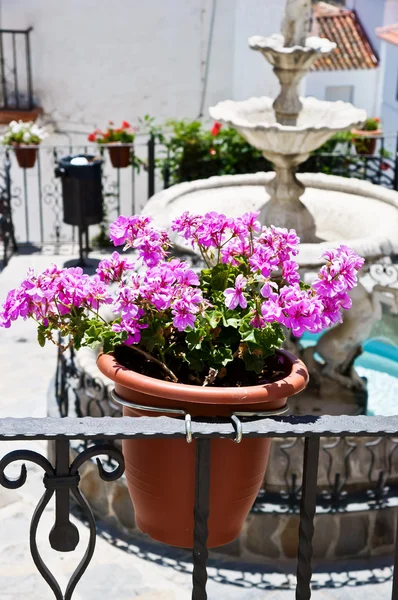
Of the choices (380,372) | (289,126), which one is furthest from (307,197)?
(380,372)

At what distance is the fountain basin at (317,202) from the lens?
6367mm

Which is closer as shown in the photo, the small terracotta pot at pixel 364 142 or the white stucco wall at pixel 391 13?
the small terracotta pot at pixel 364 142

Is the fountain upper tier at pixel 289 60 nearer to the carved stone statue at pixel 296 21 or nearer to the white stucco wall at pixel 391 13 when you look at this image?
the carved stone statue at pixel 296 21

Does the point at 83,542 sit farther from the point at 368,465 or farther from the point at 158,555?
the point at 368,465

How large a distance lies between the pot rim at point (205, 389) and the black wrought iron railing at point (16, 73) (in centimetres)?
1028

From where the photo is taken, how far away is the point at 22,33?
11945mm

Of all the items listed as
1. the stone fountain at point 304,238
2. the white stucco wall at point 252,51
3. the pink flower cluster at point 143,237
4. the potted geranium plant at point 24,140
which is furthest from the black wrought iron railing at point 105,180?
the pink flower cluster at point 143,237

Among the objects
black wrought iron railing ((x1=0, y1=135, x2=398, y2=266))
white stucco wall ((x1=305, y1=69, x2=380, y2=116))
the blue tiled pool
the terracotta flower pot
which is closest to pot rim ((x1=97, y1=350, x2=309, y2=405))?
the terracotta flower pot

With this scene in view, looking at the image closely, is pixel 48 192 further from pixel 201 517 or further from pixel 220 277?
pixel 201 517

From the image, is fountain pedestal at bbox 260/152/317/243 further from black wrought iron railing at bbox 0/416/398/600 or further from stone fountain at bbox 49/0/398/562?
black wrought iron railing at bbox 0/416/398/600

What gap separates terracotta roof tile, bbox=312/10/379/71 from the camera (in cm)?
2012

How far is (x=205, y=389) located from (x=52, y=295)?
45 cm

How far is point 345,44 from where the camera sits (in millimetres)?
20828

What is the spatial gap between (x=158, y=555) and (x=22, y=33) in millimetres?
8462
